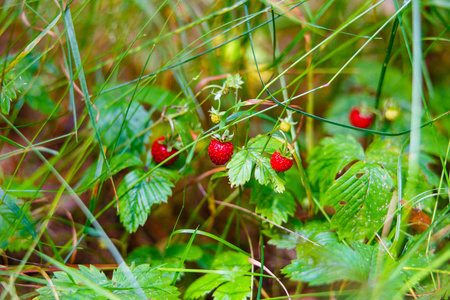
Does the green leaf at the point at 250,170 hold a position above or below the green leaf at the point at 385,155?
above

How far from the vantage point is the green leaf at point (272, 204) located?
105cm

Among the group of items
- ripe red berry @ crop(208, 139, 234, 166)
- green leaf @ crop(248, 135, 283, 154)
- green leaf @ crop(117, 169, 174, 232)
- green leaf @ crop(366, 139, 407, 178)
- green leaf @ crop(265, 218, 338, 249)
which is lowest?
green leaf @ crop(265, 218, 338, 249)

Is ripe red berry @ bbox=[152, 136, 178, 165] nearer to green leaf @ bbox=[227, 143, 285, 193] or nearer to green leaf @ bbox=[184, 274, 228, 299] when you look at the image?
green leaf @ bbox=[227, 143, 285, 193]

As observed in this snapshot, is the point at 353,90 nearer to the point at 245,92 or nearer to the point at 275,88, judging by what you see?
the point at 275,88

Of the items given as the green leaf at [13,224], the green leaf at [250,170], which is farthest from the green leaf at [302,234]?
the green leaf at [13,224]

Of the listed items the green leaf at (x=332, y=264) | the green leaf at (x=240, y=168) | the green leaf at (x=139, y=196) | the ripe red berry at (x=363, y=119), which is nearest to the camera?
the green leaf at (x=332, y=264)

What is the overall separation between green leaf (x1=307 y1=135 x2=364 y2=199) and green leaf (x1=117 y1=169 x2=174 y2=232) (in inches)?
18.6

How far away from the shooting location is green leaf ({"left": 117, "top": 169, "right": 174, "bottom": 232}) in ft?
3.37

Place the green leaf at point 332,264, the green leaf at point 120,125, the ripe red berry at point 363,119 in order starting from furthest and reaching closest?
the ripe red berry at point 363,119, the green leaf at point 120,125, the green leaf at point 332,264

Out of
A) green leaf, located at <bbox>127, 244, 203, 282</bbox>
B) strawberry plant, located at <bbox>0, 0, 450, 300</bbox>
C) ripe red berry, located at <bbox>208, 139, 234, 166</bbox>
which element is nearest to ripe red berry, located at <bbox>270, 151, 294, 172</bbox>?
strawberry plant, located at <bbox>0, 0, 450, 300</bbox>

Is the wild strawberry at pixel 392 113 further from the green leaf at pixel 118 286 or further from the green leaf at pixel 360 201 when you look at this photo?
the green leaf at pixel 118 286

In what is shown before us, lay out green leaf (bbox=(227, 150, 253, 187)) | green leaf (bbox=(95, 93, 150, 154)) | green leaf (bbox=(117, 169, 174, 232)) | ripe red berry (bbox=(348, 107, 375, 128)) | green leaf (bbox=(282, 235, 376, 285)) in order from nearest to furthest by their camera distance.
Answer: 1. green leaf (bbox=(282, 235, 376, 285))
2. green leaf (bbox=(227, 150, 253, 187))
3. green leaf (bbox=(117, 169, 174, 232))
4. green leaf (bbox=(95, 93, 150, 154))
5. ripe red berry (bbox=(348, 107, 375, 128))

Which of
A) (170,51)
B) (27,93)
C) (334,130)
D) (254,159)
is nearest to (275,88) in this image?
(334,130)

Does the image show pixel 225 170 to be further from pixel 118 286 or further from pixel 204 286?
pixel 118 286
